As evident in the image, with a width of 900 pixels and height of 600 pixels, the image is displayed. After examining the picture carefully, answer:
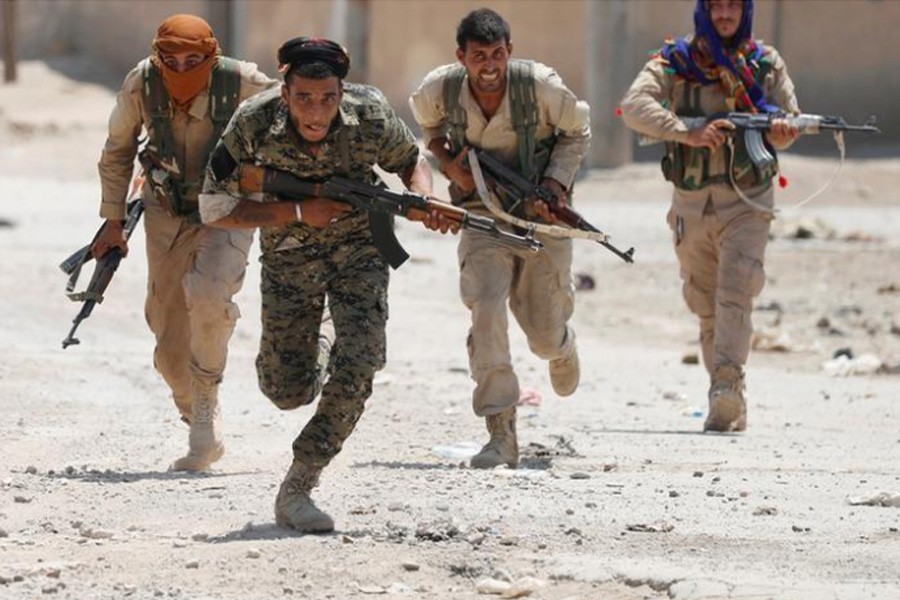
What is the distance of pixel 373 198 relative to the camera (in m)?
6.41

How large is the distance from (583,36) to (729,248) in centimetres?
1414

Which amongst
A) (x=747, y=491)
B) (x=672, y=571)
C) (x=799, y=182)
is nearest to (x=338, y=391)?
(x=672, y=571)

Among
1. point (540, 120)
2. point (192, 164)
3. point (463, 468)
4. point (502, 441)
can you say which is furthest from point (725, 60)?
point (192, 164)

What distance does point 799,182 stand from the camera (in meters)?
21.2

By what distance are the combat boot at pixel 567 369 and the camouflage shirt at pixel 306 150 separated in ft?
6.99

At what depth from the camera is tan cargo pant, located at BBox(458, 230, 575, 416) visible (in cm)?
812

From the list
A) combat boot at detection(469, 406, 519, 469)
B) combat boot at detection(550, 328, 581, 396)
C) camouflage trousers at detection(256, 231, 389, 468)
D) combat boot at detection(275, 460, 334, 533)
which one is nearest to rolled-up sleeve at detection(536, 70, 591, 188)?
combat boot at detection(550, 328, 581, 396)

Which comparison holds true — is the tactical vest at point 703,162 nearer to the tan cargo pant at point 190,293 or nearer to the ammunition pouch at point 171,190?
the tan cargo pant at point 190,293

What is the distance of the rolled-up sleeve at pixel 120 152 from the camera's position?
26.0 ft

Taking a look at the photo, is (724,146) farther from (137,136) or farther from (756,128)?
(137,136)

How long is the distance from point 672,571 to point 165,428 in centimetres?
383

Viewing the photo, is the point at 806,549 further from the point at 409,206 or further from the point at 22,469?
the point at 22,469

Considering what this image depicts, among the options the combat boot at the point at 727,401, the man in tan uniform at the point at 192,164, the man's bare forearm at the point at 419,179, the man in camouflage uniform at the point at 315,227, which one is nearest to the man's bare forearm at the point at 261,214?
the man in camouflage uniform at the point at 315,227

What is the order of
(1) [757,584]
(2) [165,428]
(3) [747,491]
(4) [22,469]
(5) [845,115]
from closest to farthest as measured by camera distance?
(1) [757,584], (3) [747,491], (4) [22,469], (2) [165,428], (5) [845,115]
